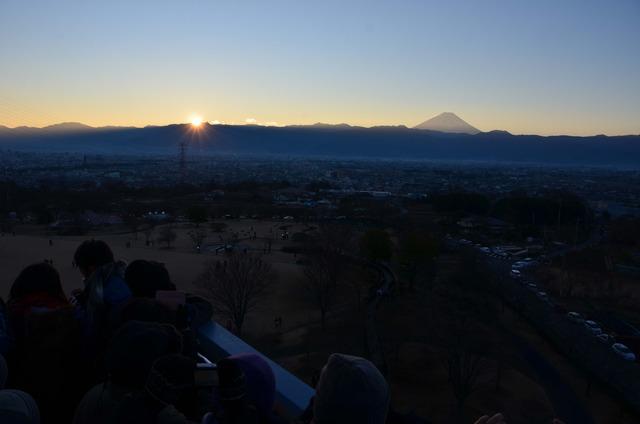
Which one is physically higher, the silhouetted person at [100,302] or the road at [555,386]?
the silhouetted person at [100,302]

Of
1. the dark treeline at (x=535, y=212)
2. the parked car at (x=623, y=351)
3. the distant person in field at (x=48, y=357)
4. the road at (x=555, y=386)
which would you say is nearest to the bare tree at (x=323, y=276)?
the road at (x=555, y=386)

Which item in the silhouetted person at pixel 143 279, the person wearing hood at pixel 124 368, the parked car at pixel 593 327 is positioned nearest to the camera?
the person wearing hood at pixel 124 368

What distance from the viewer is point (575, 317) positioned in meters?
15.5

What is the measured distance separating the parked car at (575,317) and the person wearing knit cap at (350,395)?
1550 cm

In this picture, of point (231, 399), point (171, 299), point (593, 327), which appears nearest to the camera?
point (231, 399)

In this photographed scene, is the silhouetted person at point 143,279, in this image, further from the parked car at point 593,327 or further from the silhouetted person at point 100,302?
the parked car at point 593,327

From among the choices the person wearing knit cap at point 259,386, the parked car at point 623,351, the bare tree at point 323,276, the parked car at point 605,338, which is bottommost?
the parked car at point 605,338

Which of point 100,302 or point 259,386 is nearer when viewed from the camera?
point 259,386

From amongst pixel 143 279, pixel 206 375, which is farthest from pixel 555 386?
pixel 206 375

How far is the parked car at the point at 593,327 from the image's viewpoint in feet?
46.7

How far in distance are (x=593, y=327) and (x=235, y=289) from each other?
9.73m

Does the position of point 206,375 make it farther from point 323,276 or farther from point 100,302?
point 323,276

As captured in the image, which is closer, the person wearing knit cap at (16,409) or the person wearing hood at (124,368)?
the person wearing knit cap at (16,409)

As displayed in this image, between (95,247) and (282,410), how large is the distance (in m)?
1.50
